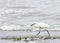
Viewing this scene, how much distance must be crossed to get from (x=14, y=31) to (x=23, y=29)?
22.0 inches

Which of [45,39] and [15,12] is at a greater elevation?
[15,12]

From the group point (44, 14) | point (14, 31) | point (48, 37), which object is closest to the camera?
point (48, 37)

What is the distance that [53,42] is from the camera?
13141mm

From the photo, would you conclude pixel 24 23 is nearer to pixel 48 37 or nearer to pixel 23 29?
pixel 23 29

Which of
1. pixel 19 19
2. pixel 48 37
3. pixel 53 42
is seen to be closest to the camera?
pixel 53 42

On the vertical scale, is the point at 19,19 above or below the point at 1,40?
above

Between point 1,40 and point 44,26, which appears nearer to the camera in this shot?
point 1,40

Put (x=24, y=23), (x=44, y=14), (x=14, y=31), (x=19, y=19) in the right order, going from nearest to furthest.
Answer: (x=14, y=31) < (x=24, y=23) < (x=19, y=19) < (x=44, y=14)

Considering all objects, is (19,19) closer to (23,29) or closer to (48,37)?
(23,29)

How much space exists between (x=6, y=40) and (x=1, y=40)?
0.76 ft

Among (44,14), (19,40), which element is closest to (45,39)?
(19,40)

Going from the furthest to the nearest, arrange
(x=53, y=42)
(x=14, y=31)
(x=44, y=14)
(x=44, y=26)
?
(x=44, y=14) < (x=14, y=31) < (x=44, y=26) < (x=53, y=42)

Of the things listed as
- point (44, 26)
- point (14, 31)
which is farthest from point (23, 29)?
point (44, 26)

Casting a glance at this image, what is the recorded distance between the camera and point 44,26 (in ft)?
49.8
